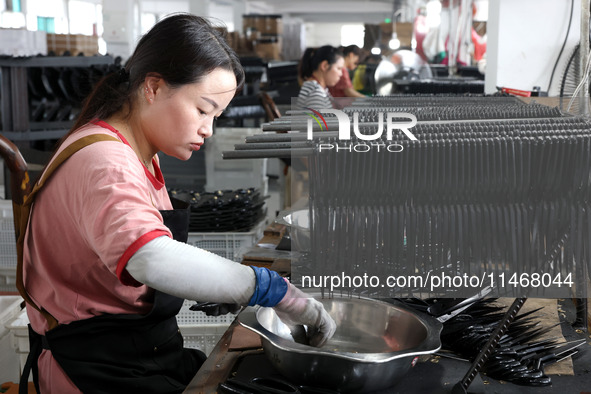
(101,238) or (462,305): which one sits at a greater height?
(101,238)

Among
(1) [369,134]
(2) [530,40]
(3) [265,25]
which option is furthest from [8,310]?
(3) [265,25]

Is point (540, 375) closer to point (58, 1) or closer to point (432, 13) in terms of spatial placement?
point (432, 13)

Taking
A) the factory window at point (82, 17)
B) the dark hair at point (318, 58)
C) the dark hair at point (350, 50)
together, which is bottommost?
the dark hair at point (318, 58)

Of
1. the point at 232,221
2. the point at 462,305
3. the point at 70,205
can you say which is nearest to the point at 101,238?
the point at 70,205

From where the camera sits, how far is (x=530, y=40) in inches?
145

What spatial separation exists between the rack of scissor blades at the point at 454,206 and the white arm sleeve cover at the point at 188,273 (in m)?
0.13

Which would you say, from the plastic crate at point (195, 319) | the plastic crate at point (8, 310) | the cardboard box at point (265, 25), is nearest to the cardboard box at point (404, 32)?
the cardboard box at point (265, 25)

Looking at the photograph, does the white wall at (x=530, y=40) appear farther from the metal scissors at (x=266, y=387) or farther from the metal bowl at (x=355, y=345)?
the metal scissors at (x=266, y=387)

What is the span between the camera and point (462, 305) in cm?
143

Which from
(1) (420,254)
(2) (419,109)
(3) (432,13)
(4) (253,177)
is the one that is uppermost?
(3) (432,13)

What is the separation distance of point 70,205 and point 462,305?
2.70 feet

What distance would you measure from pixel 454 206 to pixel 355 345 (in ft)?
1.46

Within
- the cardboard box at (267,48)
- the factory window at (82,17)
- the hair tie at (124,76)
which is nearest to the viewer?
the hair tie at (124,76)

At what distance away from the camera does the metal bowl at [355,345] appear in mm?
1091
